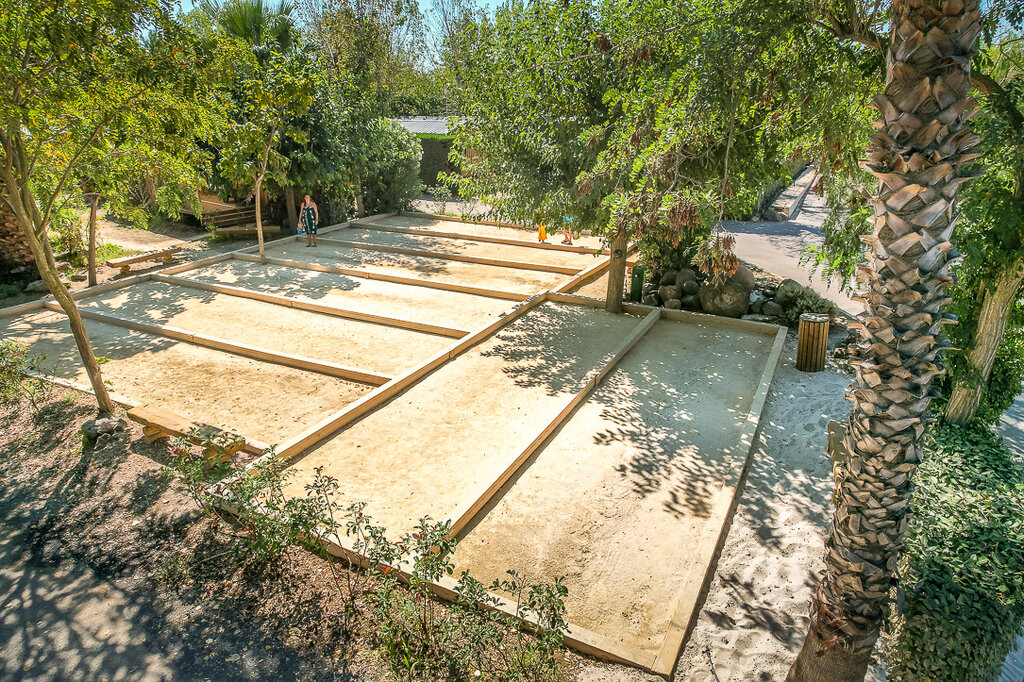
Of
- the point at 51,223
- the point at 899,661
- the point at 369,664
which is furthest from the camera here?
the point at 51,223

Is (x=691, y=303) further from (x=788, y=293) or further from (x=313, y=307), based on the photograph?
(x=313, y=307)

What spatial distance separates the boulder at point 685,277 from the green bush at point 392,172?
36.5ft

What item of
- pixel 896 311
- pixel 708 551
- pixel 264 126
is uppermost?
pixel 264 126

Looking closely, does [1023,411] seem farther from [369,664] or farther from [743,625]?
[369,664]

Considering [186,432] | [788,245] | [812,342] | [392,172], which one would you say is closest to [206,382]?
[186,432]

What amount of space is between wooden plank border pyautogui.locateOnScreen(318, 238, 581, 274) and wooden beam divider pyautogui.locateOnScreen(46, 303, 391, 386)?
6.42m

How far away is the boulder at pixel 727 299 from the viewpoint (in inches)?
448

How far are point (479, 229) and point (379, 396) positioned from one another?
11.4 m

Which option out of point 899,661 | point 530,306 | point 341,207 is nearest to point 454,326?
point 530,306

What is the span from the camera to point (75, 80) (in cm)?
642

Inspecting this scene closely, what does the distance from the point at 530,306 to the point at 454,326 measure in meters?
1.87

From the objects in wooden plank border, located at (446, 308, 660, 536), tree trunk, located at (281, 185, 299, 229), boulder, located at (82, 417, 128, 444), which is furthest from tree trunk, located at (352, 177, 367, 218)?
boulder, located at (82, 417, 128, 444)

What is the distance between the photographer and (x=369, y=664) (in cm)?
415

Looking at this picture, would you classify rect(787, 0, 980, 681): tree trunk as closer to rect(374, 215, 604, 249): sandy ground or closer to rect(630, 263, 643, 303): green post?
rect(630, 263, 643, 303): green post
